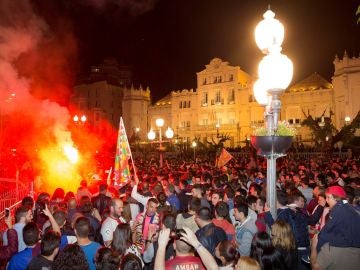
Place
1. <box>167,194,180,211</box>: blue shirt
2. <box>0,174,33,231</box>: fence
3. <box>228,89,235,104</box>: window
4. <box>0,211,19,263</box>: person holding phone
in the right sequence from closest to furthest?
<box>0,211,19,263</box>: person holding phone, <box>167,194,180,211</box>: blue shirt, <box>0,174,33,231</box>: fence, <box>228,89,235,104</box>: window

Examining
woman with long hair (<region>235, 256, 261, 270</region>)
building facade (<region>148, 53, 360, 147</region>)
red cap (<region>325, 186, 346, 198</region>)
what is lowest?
woman with long hair (<region>235, 256, 261, 270</region>)

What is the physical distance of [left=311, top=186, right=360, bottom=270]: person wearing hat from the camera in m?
4.84

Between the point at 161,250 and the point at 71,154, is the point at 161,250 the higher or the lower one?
the lower one

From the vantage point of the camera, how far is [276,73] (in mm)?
6582

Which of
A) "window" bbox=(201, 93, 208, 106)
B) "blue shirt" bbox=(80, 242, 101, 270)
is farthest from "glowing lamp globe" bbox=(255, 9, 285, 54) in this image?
"window" bbox=(201, 93, 208, 106)

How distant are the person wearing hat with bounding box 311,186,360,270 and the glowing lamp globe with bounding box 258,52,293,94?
2.52 metres

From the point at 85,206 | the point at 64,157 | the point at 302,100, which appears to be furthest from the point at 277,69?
the point at 302,100

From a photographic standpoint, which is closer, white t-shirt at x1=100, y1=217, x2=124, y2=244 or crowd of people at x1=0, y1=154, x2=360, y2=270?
crowd of people at x1=0, y1=154, x2=360, y2=270

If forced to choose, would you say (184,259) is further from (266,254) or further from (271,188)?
(271,188)

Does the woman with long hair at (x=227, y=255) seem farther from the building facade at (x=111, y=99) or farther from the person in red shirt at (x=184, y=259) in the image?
the building facade at (x=111, y=99)

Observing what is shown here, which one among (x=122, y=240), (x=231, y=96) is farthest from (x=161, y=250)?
(x=231, y=96)

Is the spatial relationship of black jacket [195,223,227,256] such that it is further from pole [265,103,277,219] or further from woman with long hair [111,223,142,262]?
pole [265,103,277,219]

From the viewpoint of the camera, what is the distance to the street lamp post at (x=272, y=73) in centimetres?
652

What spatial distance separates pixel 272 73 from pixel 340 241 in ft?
10.4
